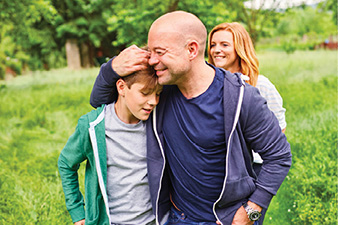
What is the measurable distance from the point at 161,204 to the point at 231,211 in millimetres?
491

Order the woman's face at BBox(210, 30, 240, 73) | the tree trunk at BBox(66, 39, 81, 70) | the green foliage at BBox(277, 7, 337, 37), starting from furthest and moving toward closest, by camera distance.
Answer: the green foliage at BBox(277, 7, 337, 37)
the tree trunk at BBox(66, 39, 81, 70)
the woman's face at BBox(210, 30, 240, 73)

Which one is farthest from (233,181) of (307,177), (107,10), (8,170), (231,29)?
(107,10)

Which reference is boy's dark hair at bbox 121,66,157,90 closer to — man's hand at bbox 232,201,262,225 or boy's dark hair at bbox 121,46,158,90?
boy's dark hair at bbox 121,46,158,90

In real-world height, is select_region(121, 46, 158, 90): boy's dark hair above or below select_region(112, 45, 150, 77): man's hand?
below

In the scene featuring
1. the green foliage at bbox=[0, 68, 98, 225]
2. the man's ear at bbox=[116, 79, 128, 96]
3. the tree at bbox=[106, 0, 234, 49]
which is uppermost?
the tree at bbox=[106, 0, 234, 49]

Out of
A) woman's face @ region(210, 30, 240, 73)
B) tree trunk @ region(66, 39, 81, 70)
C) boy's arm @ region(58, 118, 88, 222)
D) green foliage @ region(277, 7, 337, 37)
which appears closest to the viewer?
boy's arm @ region(58, 118, 88, 222)

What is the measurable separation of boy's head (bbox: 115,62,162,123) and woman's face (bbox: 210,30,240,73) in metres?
1.36

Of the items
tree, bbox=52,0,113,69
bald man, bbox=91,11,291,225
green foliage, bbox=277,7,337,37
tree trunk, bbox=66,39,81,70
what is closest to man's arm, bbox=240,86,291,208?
bald man, bbox=91,11,291,225

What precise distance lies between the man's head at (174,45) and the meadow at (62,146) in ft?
9.55

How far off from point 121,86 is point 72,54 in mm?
24358

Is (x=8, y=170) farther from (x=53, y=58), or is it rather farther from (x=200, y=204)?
(x=53, y=58)

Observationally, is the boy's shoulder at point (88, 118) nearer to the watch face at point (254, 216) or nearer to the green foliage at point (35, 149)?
the watch face at point (254, 216)

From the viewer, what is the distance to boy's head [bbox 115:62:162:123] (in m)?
2.16

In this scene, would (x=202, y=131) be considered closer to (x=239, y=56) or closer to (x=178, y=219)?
(x=178, y=219)
